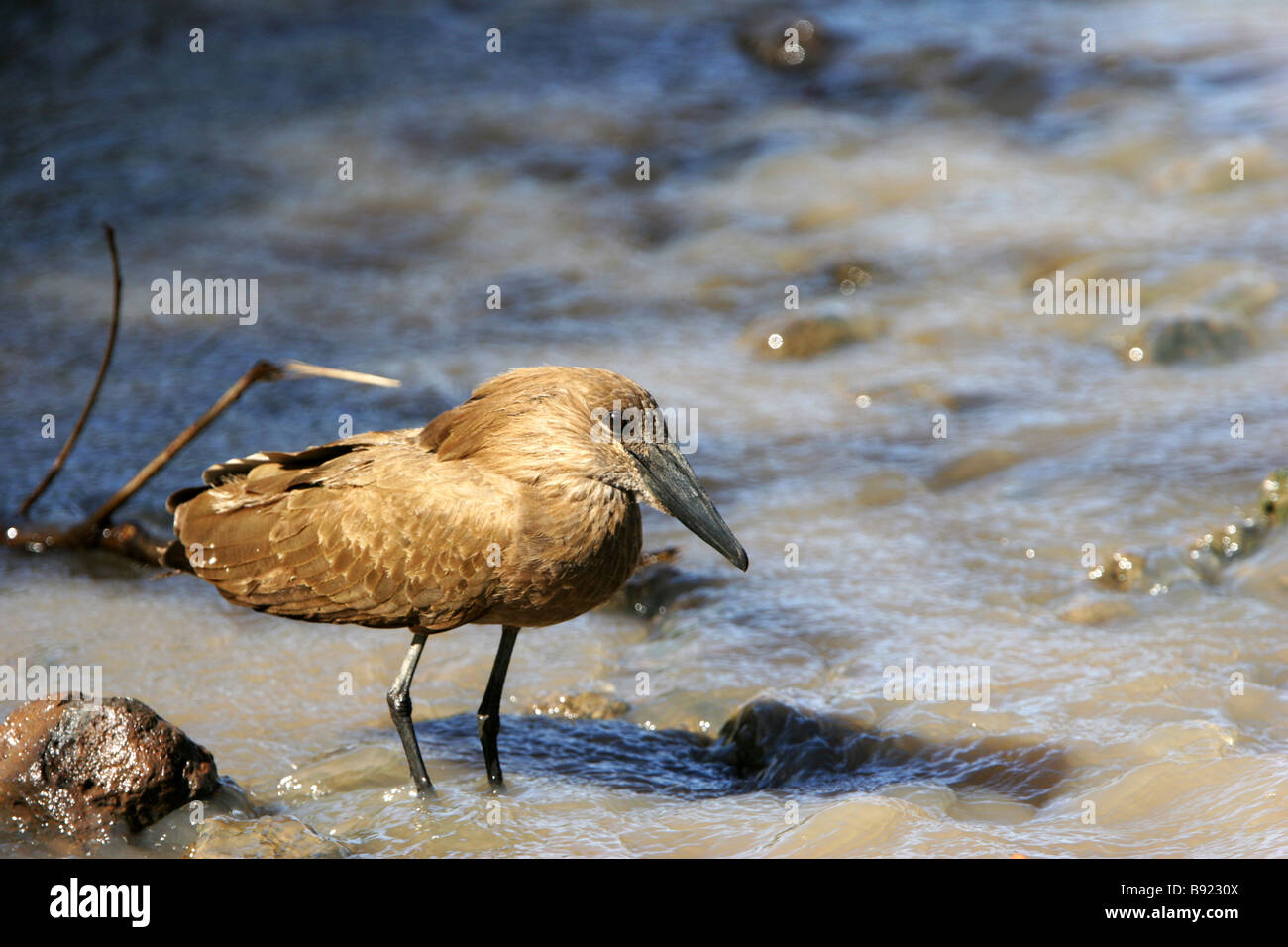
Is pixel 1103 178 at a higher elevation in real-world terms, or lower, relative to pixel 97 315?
higher

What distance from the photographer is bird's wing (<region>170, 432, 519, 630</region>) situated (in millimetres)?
3699

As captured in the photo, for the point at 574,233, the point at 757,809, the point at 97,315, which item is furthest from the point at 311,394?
the point at 757,809

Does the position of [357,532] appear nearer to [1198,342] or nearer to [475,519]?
[475,519]

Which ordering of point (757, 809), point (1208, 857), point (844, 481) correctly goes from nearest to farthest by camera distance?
point (1208, 857) < point (757, 809) < point (844, 481)

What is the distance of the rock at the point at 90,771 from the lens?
366 centimetres

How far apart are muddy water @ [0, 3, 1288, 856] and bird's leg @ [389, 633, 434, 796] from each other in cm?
12

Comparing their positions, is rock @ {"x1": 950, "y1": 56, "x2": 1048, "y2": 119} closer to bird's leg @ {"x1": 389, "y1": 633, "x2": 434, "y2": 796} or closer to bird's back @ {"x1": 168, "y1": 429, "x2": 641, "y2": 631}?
bird's back @ {"x1": 168, "y1": 429, "x2": 641, "y2": 631}

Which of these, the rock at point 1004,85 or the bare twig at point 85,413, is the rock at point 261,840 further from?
the rock at point 1004,85

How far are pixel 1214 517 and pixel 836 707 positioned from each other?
1929mm

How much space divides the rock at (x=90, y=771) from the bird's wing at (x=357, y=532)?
0.53 metres

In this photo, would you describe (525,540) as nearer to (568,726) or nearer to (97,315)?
(568,726)

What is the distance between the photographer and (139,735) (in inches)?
146

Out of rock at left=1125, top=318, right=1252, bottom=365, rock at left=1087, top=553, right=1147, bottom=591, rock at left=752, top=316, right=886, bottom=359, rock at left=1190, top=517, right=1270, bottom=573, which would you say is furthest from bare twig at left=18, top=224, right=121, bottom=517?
rock at left=1125, top=318, right=1252, bottom=365

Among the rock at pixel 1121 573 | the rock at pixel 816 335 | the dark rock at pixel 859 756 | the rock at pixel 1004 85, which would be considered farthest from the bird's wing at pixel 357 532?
the rock at pixel 1004 85
